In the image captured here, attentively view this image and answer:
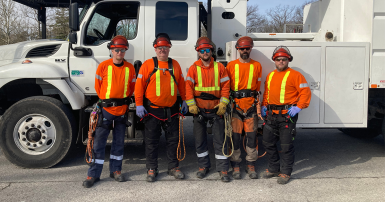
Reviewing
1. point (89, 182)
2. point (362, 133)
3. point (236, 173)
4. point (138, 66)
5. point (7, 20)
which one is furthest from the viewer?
point (7, 20)

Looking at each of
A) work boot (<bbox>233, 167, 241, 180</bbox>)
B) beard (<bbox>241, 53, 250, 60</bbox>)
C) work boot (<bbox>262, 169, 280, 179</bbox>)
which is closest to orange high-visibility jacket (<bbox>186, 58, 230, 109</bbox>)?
beard (<bbox>241, 53, 250, 60</bbox>)

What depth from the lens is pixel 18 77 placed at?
4258mm

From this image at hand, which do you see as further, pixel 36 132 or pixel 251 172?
pixel 36 132

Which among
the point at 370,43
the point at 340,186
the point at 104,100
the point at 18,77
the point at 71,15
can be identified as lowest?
the point at 340,186

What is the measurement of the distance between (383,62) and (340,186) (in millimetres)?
1997

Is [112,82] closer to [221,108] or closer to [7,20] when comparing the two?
[221,108]

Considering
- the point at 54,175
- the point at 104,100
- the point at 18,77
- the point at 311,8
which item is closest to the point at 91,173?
the point at 54,175

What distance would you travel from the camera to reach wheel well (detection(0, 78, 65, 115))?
455 cm

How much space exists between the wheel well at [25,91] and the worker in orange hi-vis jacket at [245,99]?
2.58 meters

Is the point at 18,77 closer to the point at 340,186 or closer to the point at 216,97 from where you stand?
the point at 216,97

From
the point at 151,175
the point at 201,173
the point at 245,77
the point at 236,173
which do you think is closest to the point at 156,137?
the point at 151,175

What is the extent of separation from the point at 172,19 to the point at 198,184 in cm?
244

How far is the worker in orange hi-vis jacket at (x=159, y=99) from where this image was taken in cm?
393

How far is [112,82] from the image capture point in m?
3.93
